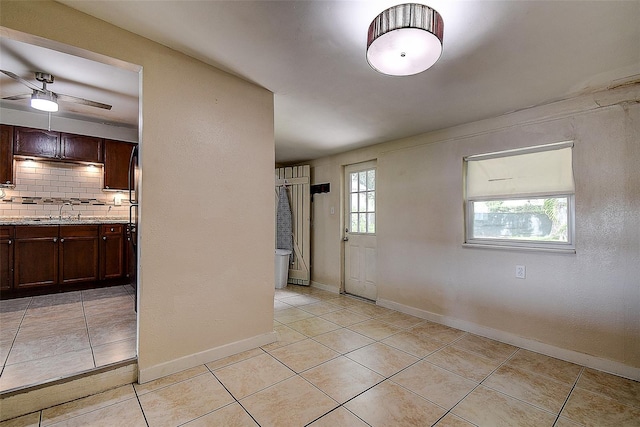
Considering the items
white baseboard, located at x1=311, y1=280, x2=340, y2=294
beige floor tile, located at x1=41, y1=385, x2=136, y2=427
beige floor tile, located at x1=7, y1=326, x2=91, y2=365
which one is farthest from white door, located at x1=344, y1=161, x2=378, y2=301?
beige floor tile, located at x1=7, y1=326, x2=91, y2=365

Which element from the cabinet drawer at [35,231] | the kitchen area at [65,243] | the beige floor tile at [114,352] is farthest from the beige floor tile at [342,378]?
the cabinet drawer at [35,231]

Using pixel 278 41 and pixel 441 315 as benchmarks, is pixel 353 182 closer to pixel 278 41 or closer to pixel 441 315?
pixel 441 315

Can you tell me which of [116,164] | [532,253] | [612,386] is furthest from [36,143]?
[612,386]

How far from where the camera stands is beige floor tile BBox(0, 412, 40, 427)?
156cm

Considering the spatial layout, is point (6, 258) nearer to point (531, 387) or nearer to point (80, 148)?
point (80, 148)

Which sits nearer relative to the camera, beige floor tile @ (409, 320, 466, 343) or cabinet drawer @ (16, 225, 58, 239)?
beige floor tile @ (409, 320, 466, 343)

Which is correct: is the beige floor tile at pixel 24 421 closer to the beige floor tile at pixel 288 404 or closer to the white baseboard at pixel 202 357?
the white baseboard at pixel 202 357

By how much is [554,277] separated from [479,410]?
4.97 feet

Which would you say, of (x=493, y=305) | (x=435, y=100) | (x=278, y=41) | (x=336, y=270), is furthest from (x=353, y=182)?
(x=278, y=41)

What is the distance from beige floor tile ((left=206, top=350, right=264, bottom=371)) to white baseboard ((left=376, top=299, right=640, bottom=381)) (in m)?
2.07

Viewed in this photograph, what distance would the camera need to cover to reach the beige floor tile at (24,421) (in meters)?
1.56

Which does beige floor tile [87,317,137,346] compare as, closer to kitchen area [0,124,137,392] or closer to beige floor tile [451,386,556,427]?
kitchen area [0,124,137,392]

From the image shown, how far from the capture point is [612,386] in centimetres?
208

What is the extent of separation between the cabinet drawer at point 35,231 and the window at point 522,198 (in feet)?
16.6
